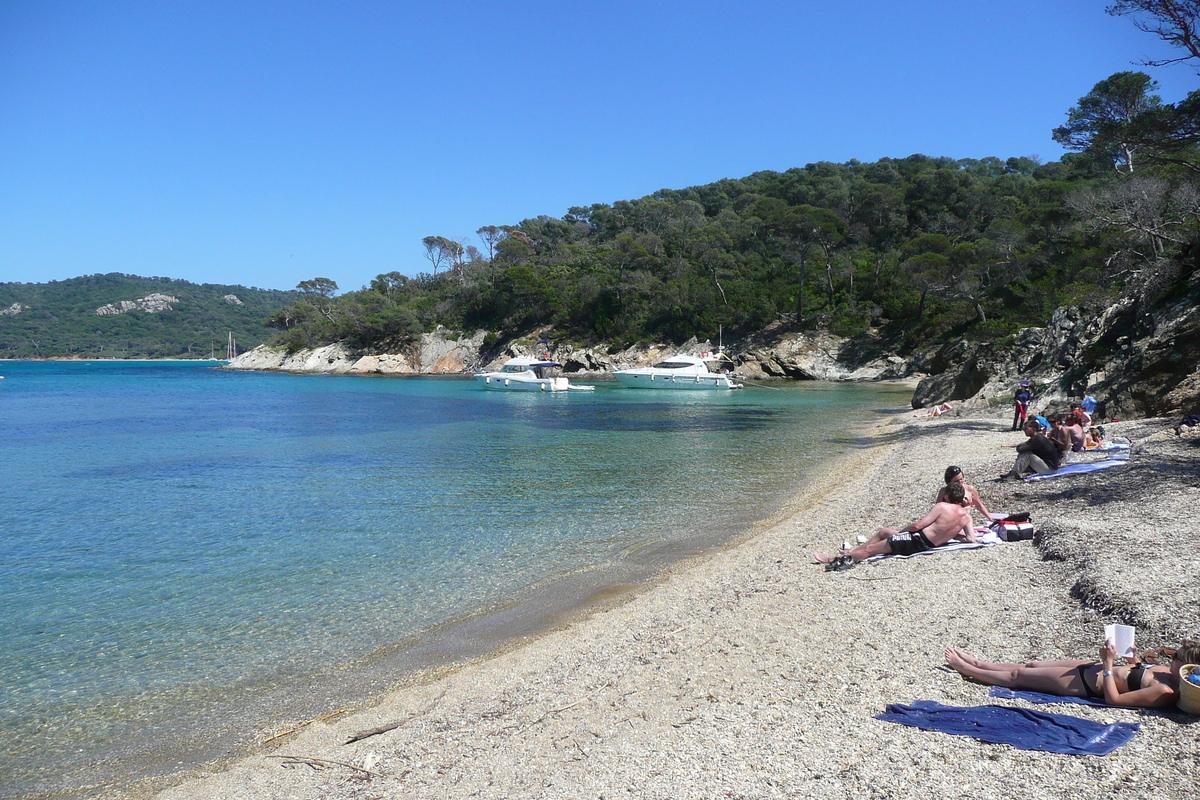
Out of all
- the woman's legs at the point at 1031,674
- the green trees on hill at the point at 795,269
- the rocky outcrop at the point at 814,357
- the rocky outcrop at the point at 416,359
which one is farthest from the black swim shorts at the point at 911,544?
the rocky outcrop at the point at 416,359

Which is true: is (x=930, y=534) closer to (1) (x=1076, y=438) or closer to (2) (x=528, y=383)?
(1) (x=1076, y=438)

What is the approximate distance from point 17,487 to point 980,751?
19.2 metres

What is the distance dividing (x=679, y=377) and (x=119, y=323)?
16697 cm

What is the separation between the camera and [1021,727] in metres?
3.88

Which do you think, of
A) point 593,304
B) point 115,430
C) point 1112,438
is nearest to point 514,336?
point 593,304

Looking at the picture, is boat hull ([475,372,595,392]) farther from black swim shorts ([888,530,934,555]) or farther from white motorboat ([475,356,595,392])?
black swim shorts ([888,530,934,555])

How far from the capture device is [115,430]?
89.1ft

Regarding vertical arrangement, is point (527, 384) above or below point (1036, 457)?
above

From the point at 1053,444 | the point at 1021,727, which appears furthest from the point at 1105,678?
the point at 1053,444

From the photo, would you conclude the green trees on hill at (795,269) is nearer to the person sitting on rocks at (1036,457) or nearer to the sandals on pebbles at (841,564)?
the person sitting on rocks at (1036,457)

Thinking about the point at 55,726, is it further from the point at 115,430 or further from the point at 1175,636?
the point at 115,430

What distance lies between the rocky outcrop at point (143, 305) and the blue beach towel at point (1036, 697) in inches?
8172

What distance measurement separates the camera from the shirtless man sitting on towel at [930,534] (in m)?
7.94

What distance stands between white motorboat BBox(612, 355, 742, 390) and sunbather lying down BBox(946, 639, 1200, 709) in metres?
46.3
